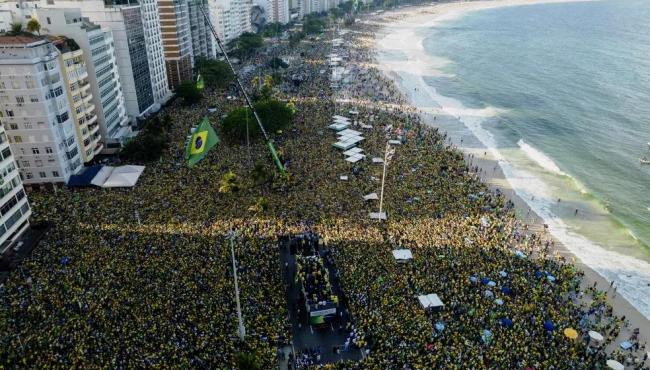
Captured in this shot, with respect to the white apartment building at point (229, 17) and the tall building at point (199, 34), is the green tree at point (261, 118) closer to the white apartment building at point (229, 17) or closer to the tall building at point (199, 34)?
the tall building at point (199, 34)

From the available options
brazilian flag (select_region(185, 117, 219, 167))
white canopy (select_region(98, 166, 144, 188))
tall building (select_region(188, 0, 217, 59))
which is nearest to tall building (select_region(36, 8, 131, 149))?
white canopy (select_region(98, 166, 144, 188))

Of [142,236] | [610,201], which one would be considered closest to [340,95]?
[610,201]

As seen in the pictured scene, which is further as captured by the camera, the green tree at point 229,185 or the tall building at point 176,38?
the tall building at point 176,38

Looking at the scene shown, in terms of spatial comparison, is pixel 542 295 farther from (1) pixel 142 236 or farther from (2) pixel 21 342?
(2) pixel 21 342

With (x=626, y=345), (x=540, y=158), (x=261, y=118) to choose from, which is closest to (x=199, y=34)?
(x=261, y=118)

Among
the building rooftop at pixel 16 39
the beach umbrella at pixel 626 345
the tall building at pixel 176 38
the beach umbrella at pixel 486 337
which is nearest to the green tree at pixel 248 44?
the tall building at pixel 176 38

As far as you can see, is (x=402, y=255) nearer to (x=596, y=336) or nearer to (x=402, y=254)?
(x=402, y=254)
